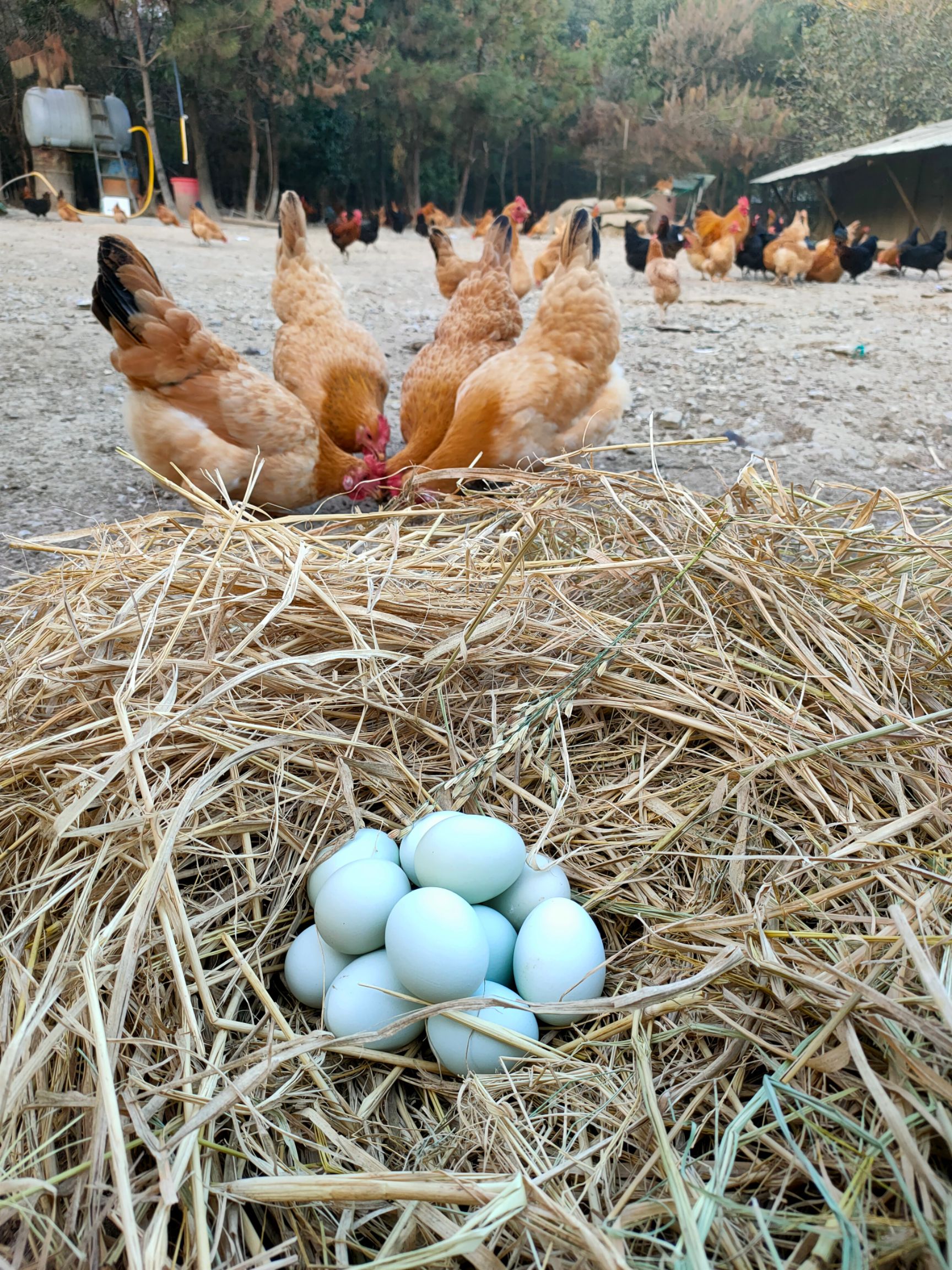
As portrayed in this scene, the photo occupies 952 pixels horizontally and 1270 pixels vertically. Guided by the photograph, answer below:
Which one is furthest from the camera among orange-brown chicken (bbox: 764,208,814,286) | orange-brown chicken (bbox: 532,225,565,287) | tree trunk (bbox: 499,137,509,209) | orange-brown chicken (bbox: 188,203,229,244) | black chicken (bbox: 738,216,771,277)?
black chicken (bbox: 738,216,771,277)

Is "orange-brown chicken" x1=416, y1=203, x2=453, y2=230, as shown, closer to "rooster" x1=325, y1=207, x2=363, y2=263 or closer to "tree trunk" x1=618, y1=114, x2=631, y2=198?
"rooster" x1=325, y1=207, x2=363, y2=263

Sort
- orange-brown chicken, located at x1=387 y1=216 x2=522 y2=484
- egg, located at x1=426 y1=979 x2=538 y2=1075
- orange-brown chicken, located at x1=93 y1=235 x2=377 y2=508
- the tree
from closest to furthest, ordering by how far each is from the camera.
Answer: egg, located at x1=426 y1=979 x2=538 y2=1075 → orange-brown chicken, located at x1=93 y1=235 x2=377 y2=508 → orange-brown chicken, located at x1=387 y1=216 x2=522 y2=484 → the tree

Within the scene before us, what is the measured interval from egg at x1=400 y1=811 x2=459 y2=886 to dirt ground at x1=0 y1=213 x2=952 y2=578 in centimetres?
107

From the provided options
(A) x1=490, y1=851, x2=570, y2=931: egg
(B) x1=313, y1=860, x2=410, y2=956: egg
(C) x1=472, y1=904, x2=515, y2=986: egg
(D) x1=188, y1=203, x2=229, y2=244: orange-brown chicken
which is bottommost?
(C) x1=472, y1=904, x2=515, y2=986: egg

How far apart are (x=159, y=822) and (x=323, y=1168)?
446mm

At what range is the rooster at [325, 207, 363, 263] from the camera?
7379 mm

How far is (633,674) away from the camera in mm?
1271

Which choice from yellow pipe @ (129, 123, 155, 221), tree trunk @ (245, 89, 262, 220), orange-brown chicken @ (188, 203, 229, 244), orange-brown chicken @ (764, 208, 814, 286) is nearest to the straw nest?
yellow pipe @ (129, 123, 155, 221)

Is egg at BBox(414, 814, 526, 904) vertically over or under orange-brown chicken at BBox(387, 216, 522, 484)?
under

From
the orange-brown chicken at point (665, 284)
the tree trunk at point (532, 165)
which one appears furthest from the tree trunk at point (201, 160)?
the orange-brown chicken at point (665, 284)

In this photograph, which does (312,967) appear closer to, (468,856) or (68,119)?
(468,856)

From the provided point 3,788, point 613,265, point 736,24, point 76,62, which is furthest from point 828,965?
point 613,265

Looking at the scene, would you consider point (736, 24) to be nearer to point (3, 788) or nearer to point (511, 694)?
point (511, 694)

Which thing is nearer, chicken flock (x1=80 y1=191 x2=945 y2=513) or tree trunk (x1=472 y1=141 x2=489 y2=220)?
chicken flock (x1=80 y1=191 x2=945 y2=513)
